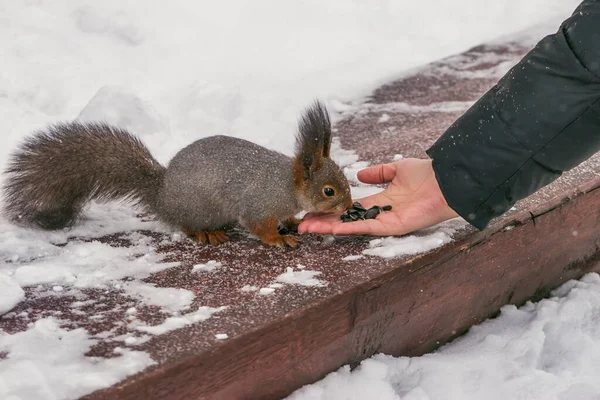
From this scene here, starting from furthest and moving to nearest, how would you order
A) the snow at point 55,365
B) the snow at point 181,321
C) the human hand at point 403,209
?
1. the human hand at point 403,209
2. the snow at point 181,321
3. the snow at point 55,365

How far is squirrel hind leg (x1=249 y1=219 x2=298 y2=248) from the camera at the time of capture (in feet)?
5.74

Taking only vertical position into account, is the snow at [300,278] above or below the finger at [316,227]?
below

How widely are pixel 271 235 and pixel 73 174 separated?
0.49m

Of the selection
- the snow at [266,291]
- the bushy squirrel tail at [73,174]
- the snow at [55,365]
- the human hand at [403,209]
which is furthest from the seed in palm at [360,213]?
the snow at [55,365]

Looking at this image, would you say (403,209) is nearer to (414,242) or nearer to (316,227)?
(414,242)

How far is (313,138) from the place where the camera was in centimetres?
172

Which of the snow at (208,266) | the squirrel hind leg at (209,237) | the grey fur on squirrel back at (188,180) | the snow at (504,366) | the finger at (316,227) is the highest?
the grey fur on squirrel back at (188,180)

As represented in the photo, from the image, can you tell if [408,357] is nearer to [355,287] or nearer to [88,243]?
[355,287]

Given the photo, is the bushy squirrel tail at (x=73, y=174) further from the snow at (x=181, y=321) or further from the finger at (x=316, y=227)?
the snow at (x=181, y=321)

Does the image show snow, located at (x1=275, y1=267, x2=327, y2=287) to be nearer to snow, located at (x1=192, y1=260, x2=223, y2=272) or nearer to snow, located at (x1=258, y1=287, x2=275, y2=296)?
snow, located at (x1=258, y1=287, x2=275, y2=296)

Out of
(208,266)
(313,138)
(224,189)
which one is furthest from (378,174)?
(208,266)

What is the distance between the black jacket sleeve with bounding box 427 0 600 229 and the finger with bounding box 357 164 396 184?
25cm

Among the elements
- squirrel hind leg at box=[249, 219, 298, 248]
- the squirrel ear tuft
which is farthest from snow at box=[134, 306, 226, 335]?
the squirrel ear tuft

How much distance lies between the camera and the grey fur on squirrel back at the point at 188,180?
1.77m
